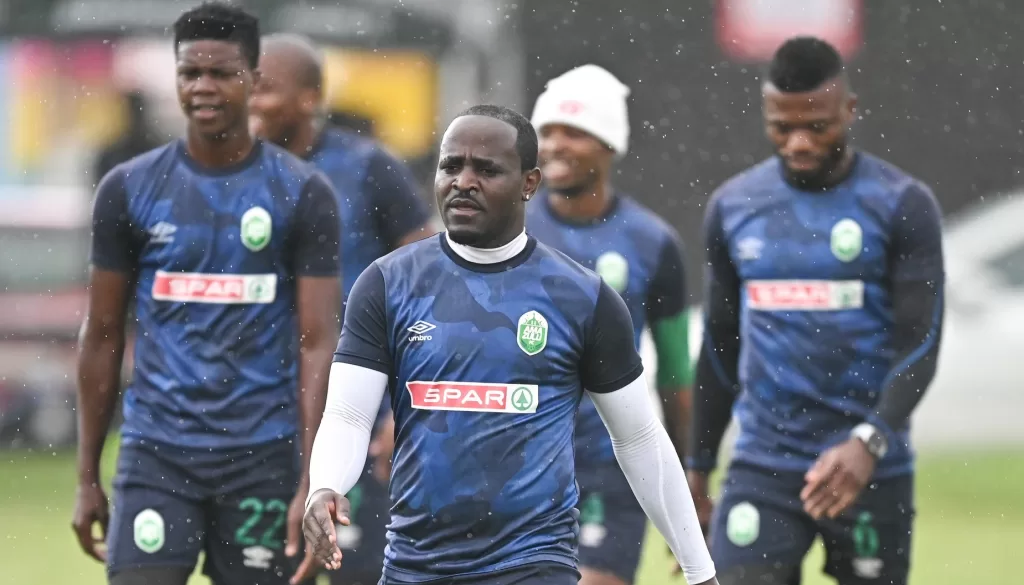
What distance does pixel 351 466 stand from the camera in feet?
19.5

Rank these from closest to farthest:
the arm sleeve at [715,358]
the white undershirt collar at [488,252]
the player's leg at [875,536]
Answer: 1. the white undershirt collar at [488,252]
2. the player's leg at [875,536]
3. the arm sleeve at [715,358]

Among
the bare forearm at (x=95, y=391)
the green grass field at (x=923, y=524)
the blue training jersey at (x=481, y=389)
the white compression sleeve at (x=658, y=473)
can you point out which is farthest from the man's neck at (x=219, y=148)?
the green grass field at (x=923, y=524)

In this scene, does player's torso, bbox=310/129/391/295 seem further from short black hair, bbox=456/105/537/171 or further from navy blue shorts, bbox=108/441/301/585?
short black hair, bbox=456/105/537/171

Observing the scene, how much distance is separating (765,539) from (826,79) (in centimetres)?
175

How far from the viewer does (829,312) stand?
8.16 metres

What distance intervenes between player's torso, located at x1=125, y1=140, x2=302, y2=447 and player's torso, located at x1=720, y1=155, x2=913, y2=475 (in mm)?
1831

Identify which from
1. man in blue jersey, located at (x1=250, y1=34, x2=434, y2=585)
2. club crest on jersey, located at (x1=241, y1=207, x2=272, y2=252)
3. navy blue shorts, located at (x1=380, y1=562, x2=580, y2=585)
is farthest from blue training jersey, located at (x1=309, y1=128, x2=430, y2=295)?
navy blue shorts, located at (x1=380, y1=562, x2=580, y2=585)

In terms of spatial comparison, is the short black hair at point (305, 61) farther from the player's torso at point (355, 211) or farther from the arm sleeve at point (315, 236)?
the arm sleeve at point (315, 236)

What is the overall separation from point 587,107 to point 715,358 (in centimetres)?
127

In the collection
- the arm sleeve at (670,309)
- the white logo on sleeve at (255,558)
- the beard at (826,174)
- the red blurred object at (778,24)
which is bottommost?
the white logo on sleeve at (255,558)

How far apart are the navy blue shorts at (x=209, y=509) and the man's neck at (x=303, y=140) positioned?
1.89 meters

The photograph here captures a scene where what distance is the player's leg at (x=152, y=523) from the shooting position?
7504 millimetres

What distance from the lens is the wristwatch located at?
25.7 feet

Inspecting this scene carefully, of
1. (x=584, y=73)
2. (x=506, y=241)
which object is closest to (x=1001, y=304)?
(x=584, y=73)
